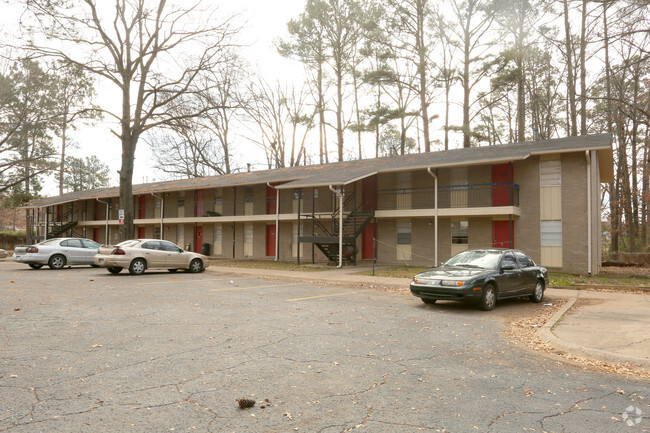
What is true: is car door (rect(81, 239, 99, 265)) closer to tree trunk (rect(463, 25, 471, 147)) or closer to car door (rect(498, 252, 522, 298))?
car door (rect(498, 252, 522, 298))

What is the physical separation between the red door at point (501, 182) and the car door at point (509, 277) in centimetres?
1089

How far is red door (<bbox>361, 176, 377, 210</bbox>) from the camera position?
983 inches

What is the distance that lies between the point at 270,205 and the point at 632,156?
84.3 ft

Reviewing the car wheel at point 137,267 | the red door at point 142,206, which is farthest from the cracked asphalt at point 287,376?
the red door at point 142,206

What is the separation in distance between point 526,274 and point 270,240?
20.5 m

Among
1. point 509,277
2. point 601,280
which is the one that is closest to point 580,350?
point 509,277

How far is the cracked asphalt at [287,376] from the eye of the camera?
147 inches

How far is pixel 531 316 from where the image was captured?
953cm

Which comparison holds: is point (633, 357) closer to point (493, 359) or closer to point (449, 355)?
point (493, 359)

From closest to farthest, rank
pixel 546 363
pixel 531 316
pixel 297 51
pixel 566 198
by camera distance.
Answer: pixel 546 363, pixel 531 316, pixel 566 198, pixel 297 51

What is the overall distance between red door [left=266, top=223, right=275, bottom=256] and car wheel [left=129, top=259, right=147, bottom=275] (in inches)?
481

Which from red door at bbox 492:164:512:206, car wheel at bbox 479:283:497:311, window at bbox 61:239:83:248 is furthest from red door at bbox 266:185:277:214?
car wheel at bbox 479:283:497:311

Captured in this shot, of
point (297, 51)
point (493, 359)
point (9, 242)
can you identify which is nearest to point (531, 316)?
point (493, 359)

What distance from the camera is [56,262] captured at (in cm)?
2020
